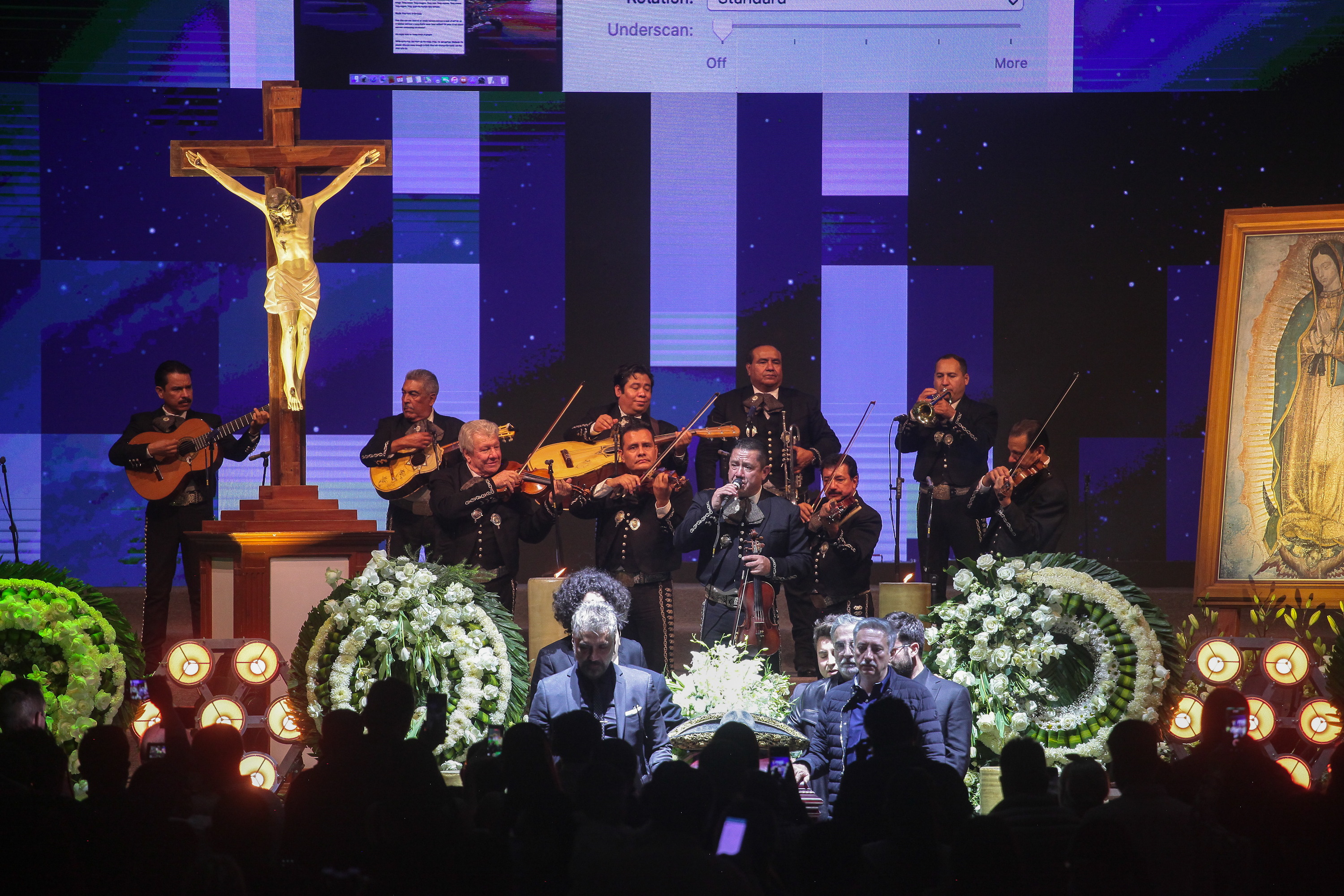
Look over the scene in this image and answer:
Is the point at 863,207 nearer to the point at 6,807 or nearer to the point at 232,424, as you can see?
the point at 232,424

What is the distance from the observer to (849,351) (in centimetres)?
856

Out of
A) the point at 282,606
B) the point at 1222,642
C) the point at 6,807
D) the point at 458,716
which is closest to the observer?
the point at 6,807

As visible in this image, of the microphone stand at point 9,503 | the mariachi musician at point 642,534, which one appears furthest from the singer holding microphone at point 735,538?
the microphone stand at point 9,503

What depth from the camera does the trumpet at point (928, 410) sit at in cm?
732

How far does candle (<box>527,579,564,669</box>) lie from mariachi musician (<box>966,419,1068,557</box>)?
2.28 meters

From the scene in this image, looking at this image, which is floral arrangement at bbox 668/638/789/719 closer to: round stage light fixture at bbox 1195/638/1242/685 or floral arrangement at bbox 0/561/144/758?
round stage light fixture at bbox 1195/638/1242/685

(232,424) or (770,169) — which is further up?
(770,169)

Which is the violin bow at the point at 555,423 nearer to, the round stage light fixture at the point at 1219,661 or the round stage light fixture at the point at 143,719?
the round stage light fixture at the point at 143,719

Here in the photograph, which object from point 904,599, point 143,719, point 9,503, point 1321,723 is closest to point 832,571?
point 904,599

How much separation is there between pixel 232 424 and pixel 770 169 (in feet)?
12.1

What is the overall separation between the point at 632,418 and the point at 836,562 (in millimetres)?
1238

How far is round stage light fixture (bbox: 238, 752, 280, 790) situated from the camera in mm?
4898

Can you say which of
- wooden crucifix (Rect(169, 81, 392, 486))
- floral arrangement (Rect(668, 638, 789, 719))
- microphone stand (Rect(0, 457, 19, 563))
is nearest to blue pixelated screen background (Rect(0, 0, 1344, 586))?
microphone stand (Rect(0, 457, 19, 563))

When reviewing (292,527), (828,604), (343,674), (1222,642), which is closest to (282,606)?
(292,527)
